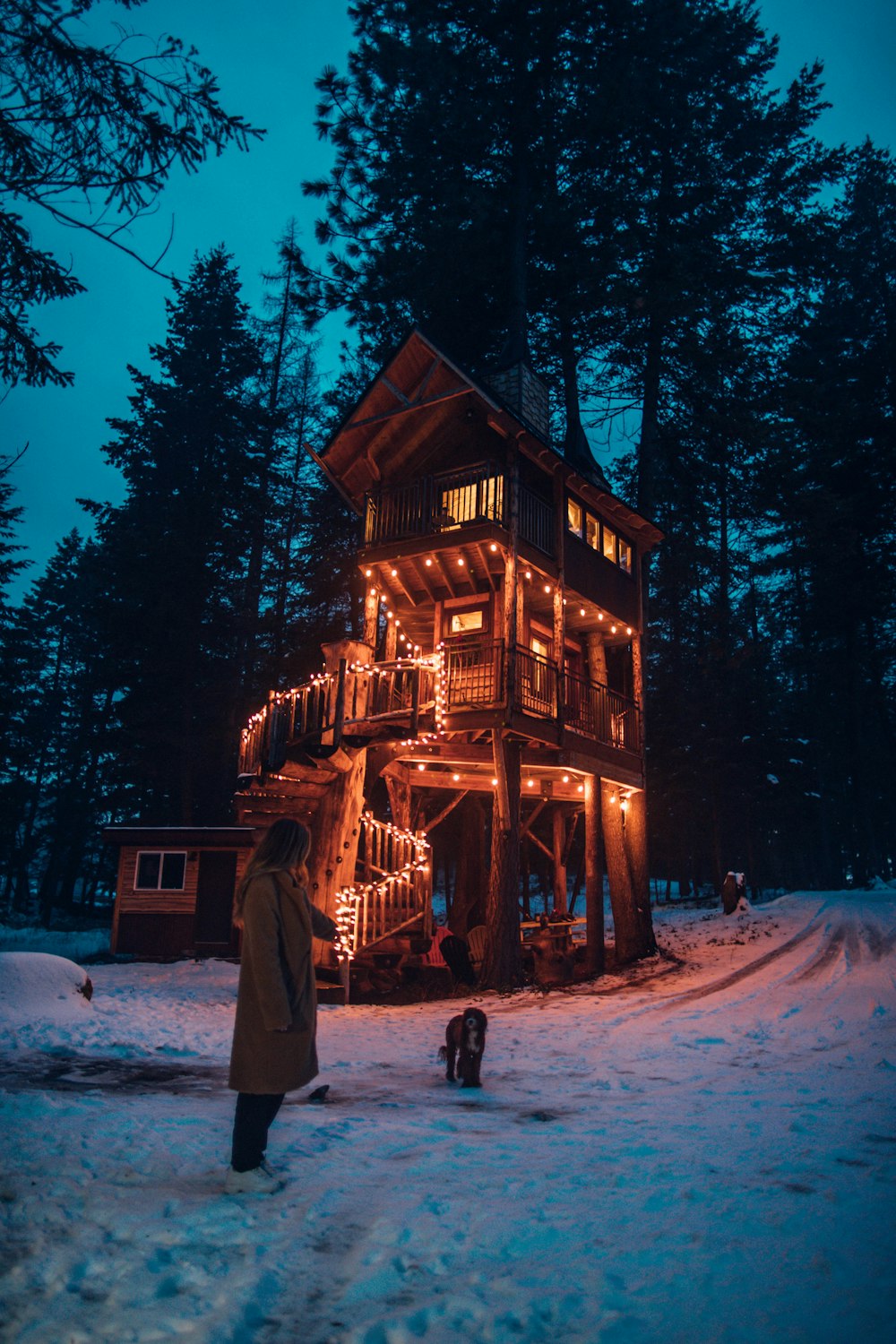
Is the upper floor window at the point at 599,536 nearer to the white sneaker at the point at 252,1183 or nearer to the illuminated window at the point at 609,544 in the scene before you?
the illuminated window at the point at 609,544

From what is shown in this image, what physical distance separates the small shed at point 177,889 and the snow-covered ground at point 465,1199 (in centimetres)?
1415

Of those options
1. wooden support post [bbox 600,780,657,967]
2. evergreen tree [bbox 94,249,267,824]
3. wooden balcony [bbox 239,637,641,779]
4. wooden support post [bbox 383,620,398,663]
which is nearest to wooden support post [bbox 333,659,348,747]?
wooden balcony [bbox 239,637,641,779]

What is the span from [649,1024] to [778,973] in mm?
5171

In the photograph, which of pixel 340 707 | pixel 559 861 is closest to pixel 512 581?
pixel 340 707

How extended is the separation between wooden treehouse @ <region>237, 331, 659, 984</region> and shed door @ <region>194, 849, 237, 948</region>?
20.0 ft

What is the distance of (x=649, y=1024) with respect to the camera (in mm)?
10133

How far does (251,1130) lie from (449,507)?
16.2 m

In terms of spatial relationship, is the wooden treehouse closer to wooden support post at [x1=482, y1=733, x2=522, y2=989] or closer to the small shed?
wooden support post at [x1=482, y1=733, x2=522, y2=989]

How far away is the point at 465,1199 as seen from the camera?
396cm

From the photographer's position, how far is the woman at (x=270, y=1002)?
4.12m

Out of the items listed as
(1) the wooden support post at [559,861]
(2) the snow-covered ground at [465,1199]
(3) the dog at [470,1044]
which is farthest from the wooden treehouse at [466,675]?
(3) the dog at [470,1044]

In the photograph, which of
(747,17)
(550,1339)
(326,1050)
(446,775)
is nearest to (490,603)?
(446,775)

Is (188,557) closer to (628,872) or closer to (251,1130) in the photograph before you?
(628,872)

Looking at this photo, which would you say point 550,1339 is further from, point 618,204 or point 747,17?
point 747,17
